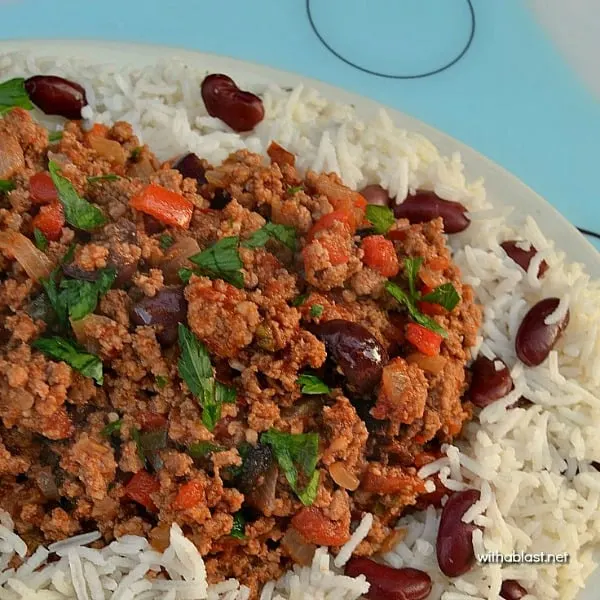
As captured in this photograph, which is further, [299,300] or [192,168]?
[192,168]

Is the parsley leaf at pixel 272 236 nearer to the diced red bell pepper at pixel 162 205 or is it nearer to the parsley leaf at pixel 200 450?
the diced red bell pepper at pixel 162 205

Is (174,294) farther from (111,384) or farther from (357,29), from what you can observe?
(357,29)

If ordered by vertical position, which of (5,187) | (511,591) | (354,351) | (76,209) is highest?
(354,351)

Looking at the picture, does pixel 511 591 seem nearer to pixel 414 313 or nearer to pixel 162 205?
pixel 414 313

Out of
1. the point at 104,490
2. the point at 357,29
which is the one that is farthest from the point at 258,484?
the point at 357,29

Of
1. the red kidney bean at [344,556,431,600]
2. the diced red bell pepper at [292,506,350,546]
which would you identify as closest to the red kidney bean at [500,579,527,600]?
the red kidney bean at [344,556,431,600]

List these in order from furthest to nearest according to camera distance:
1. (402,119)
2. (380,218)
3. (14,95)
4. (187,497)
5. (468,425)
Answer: (402,119)
(14,95)
(380,218)
(468,425)
(187,497)

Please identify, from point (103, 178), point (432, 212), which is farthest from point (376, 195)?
point (103, 178)
